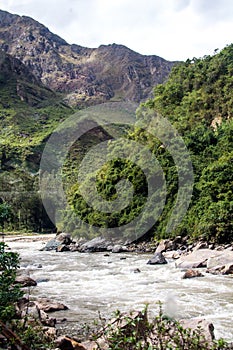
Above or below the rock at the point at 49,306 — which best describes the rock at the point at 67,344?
above

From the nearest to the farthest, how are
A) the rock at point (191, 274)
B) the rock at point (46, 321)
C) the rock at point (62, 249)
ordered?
the rock at point (46, 321) < the rock at point (191, 274) < the rock at point (62, 249)

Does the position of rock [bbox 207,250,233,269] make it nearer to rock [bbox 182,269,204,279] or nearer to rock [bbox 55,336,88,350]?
rock [bbox 182,269,204,279]

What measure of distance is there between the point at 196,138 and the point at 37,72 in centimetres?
16846

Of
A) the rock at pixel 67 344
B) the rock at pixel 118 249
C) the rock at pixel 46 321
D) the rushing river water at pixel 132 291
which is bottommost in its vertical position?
the rock at pixel 118 249

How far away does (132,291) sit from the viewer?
1163 cm

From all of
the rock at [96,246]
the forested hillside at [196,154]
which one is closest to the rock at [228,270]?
the forested hillside at [196,154]

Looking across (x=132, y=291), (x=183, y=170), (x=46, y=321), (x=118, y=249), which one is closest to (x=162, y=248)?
(x=118, y=249)

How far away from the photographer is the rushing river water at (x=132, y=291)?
9.05 m

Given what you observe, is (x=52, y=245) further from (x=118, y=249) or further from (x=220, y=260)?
(x=220, y=260)

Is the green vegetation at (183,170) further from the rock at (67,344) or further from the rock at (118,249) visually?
the rock at (67,344)

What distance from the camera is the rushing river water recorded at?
9055 mm

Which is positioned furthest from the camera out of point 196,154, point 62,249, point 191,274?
point 196,154

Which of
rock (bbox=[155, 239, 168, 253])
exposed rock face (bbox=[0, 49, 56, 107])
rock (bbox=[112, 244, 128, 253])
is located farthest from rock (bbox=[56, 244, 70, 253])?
exposed rock face (bbox=[0, 49, 56, 107])

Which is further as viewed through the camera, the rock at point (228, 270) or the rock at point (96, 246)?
the rock at point (96, 246)
